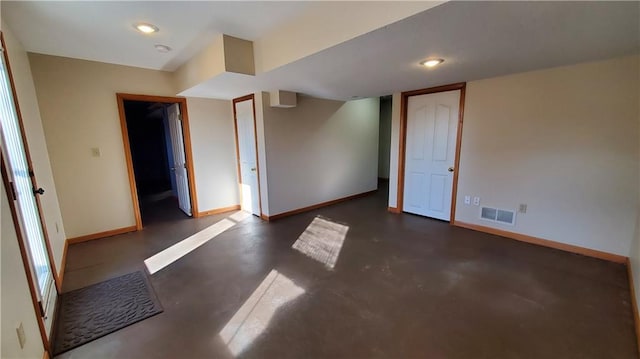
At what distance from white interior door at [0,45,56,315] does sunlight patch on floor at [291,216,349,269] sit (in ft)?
7.32

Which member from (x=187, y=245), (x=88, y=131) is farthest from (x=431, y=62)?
(x=88, y=131)

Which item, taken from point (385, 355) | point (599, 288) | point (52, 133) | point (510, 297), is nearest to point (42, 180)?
point (52, 133)

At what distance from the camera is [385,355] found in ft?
5.35

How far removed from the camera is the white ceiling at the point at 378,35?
1620 millimetres

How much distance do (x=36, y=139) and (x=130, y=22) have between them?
1.73 m

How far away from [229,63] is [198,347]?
251cm

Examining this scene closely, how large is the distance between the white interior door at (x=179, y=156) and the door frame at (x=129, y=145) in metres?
0.10

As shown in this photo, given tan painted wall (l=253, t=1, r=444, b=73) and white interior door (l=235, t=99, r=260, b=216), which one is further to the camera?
white interior door (l=235, t=99, r=260, b=216)

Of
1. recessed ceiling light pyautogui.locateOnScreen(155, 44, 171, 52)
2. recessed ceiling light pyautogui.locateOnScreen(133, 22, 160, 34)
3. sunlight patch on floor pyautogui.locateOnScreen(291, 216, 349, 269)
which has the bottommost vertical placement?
sunlight patch on floor pyautogui.locateOnScreen(291, 216, 349, 269)

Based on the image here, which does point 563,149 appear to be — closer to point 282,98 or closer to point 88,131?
point 282,98

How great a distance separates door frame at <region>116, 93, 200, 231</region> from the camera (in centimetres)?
364

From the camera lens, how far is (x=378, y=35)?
1.85 meters

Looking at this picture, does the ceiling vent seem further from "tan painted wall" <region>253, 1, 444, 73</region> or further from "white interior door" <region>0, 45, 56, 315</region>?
"white interior door" <region>0, 45, 56, 315</region>

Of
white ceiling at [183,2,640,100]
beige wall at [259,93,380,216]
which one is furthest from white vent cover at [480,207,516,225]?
beige wall at [259,93,380,216]
